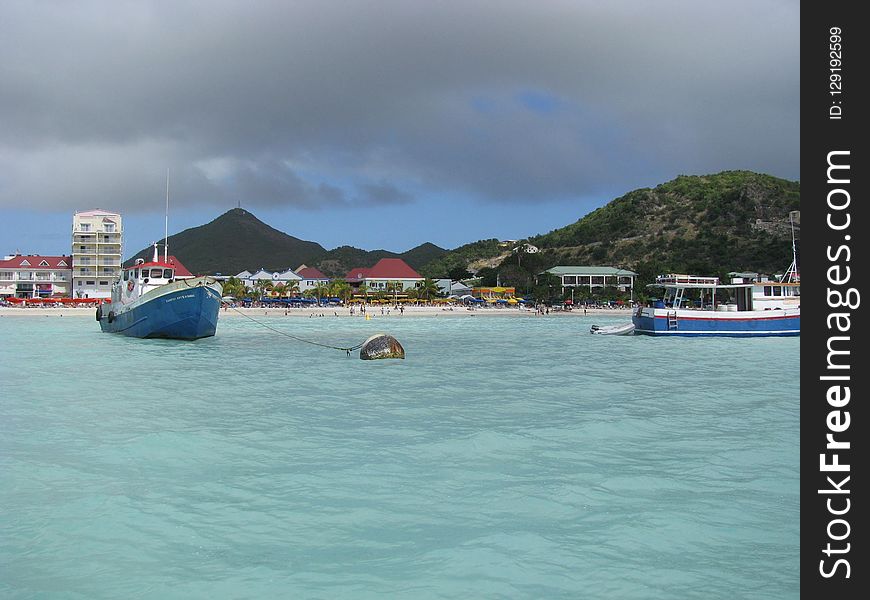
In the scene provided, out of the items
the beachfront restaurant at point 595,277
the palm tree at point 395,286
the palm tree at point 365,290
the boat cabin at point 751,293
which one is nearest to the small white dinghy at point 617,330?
the boat cabin at point 751,293

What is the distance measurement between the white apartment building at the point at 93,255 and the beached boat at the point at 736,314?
281 ft

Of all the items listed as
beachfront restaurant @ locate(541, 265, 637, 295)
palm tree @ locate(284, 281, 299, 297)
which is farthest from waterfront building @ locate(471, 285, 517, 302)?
palm tree @ locate(284, 281, 299, 297)

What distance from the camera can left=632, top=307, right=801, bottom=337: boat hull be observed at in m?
38.0

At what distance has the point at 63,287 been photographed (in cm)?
10494

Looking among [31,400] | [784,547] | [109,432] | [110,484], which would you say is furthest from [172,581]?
[31,400]

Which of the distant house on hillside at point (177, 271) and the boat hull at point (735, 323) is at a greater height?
the distant house on hillside at point (177, 271)

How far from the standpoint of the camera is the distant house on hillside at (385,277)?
113500 mm

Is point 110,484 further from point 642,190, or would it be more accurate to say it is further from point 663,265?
point 642,190

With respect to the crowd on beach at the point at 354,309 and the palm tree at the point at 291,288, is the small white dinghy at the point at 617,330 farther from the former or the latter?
the palm tree at the point at 291,288

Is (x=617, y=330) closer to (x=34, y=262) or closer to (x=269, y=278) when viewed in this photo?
(x=269, y=278)

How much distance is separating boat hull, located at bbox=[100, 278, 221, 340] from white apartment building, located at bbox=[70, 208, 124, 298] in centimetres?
7456

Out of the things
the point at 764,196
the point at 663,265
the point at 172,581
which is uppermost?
the point at 764,196

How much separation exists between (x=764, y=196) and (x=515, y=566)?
14421 cm

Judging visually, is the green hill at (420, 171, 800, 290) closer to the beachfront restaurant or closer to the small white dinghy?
the beachfront restaurant
